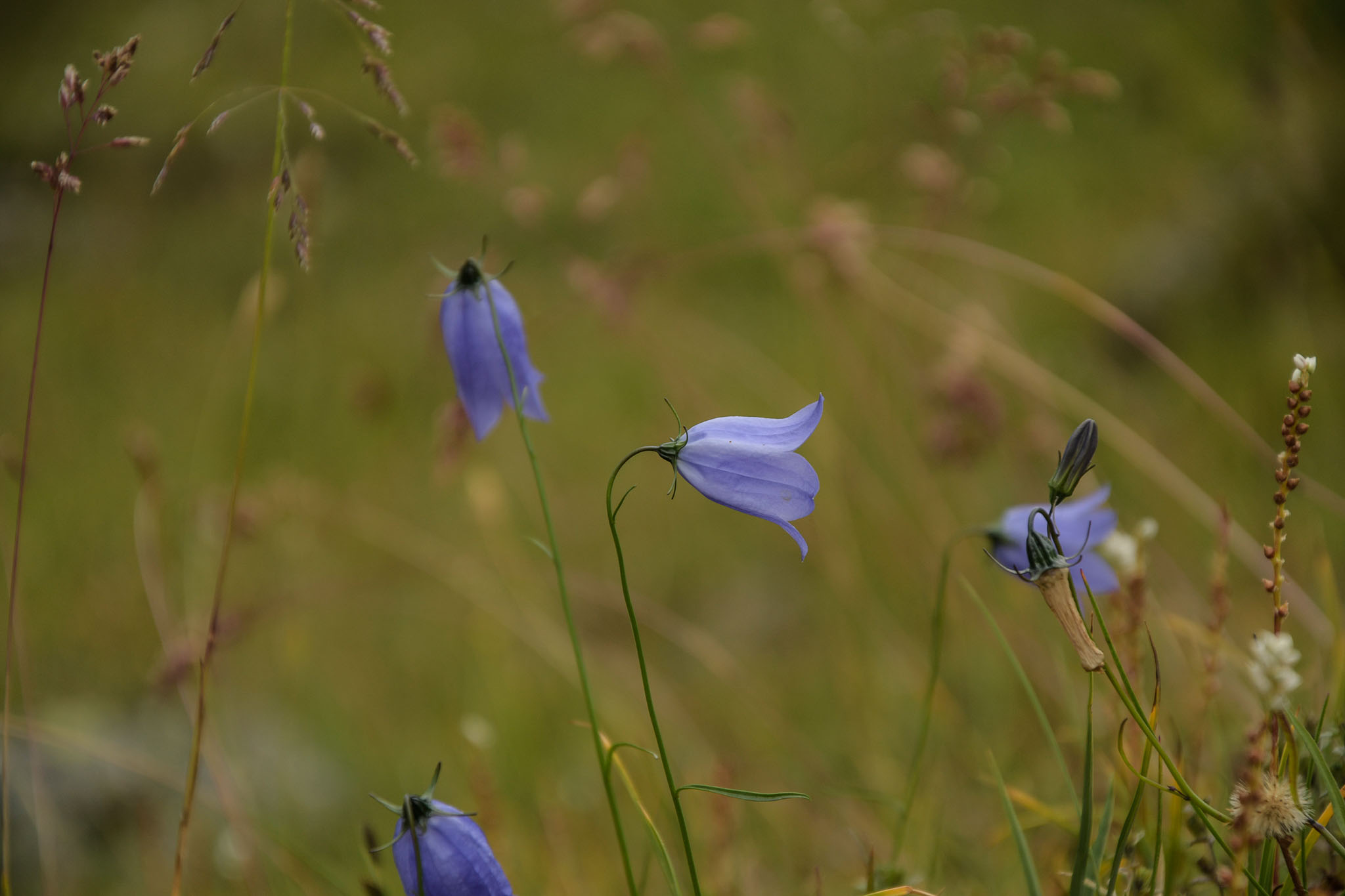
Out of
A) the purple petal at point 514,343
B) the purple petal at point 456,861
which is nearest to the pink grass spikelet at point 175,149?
the purple petal at point 514,343

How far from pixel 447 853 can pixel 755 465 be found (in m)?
0.37

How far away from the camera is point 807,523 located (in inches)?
75.7

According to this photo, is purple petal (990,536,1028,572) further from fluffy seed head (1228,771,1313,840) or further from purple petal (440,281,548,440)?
purple petal (440,281,548,440)

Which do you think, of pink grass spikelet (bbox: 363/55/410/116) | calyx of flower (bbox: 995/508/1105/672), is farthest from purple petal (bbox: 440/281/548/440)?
calyx of flower (bbox: 995/508/1105/672)

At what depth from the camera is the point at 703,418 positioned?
1.91 meters

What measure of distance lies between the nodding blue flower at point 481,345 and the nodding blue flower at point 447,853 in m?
0.35

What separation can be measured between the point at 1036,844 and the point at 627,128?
5.35 metres

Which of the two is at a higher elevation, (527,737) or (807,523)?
(807,523)

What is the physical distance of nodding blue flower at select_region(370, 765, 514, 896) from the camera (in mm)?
616

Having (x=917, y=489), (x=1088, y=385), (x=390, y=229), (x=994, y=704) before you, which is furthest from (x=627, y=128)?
(x=994, y=704)

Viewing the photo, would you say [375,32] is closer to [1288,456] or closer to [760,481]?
[760,481]

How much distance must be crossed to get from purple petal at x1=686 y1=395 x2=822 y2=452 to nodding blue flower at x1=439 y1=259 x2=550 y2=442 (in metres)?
0.18

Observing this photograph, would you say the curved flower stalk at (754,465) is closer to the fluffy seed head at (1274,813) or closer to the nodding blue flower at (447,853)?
the nodding blue flower at (447,853)

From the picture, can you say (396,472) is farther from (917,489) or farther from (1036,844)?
(1036,844)
